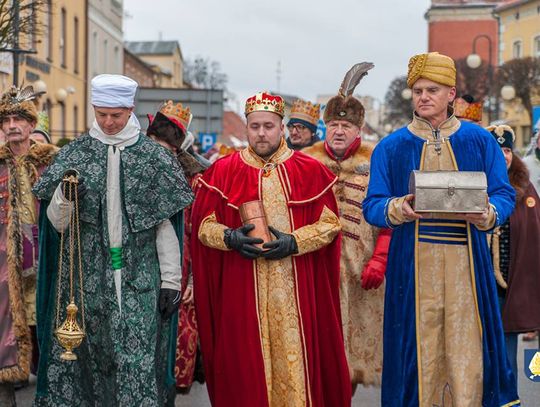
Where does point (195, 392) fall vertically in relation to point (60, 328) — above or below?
below

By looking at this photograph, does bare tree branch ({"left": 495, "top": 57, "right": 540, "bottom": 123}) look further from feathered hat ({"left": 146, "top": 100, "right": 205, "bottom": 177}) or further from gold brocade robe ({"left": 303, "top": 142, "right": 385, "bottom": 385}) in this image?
feathered hat ({"left": 146, "top": 100, "right": 205, "bottom": 177})

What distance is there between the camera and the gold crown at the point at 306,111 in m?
8.51

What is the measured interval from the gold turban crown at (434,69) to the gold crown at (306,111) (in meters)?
3.12

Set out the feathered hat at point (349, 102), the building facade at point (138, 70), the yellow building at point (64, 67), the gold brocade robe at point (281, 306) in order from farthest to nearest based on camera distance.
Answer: the building facade at point (138, 70) < the yellow building at point (64, 67) < the feathered hat at point (349, 102) < the gold brocade robe at point (281, 306)

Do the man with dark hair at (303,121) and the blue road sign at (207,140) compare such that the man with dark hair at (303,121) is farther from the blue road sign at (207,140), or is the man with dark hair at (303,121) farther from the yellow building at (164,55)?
the yellow building at (164,55)

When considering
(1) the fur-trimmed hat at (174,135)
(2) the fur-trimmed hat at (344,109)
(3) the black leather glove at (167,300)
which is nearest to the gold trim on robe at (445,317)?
(3) the black leather glove at (167,300)

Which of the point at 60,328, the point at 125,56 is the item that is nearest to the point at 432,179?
the point at 60,328

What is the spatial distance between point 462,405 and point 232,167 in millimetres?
1843

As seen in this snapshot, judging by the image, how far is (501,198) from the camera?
5.32 meters

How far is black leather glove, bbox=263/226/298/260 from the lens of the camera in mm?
5566

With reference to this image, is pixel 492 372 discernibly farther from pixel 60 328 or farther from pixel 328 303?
pixel 60 328

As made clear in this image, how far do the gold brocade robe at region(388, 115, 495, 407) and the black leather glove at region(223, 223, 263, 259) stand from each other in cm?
77

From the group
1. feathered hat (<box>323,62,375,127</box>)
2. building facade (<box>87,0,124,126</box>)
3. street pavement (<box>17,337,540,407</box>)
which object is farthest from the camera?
building facade (<box>87,0,124,126</box>)

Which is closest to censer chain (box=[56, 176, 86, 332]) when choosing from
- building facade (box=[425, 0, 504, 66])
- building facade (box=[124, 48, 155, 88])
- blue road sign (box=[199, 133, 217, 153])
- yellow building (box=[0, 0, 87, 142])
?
blue road sign (box=[199, 133, 217, 153])
